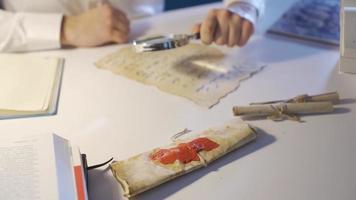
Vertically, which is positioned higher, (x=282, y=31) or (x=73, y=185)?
(x=282, y=31)

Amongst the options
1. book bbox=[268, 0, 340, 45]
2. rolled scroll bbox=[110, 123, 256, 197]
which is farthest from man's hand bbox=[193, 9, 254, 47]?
rolled scroll bbox=[110, 123, 256, 197]

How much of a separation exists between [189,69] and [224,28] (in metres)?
0.12

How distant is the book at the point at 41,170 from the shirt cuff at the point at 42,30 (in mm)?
420

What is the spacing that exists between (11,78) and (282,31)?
624 mm

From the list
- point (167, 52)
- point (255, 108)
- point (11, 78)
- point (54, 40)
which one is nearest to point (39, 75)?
point (11, 78)

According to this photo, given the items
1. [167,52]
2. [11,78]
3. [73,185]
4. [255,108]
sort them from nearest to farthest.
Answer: [73,185]
[255,108]
[11,78]
[167,52]

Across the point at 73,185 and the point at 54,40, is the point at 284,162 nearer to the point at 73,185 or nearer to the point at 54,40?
A: the point at 73,185

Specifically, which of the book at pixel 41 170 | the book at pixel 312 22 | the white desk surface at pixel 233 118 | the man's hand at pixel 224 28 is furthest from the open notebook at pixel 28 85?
the book at pixel 312 22

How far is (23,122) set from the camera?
689 mm

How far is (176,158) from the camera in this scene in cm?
56

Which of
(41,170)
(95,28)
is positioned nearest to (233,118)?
(41,170)

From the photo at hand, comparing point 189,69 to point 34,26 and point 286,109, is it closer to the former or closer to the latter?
point 286,109

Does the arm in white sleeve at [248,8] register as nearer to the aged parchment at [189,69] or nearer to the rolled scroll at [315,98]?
the aged parchment at [189,69]

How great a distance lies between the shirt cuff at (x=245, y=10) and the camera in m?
0.89
